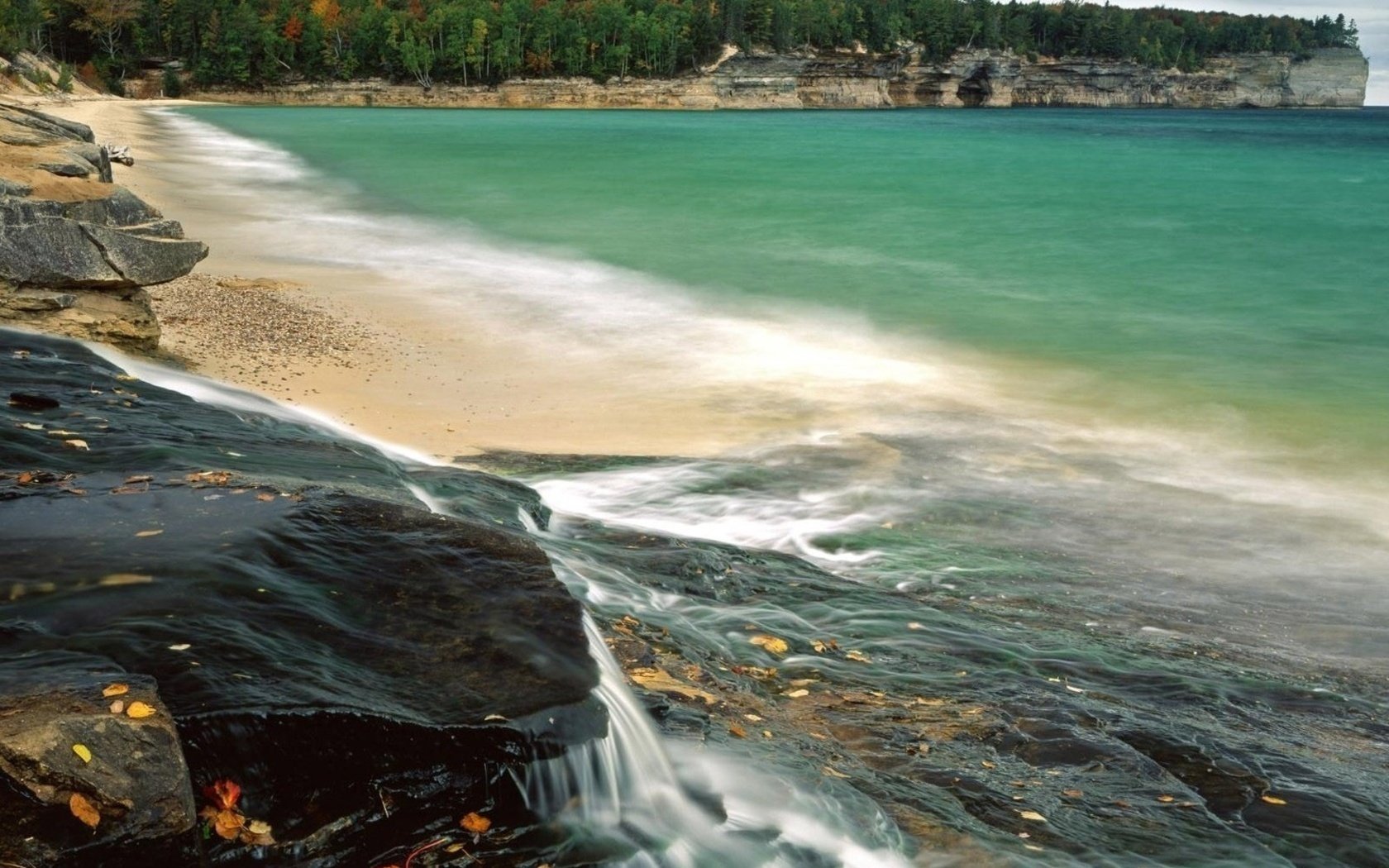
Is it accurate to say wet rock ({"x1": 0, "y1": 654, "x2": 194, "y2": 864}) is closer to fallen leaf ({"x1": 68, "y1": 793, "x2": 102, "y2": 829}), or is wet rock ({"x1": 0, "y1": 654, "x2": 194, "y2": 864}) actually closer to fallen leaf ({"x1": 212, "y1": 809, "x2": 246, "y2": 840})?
fallen leaf ({"x1": 68, "y1": 793, "x2": 102, "y2": 829})

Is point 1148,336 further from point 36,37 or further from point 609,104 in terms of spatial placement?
point 609,104

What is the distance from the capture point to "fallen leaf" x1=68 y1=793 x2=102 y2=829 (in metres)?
3.06

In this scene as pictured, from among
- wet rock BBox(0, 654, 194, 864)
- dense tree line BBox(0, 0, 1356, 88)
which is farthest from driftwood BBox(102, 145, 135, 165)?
dense tree line BBox(0, 0, 1356, 88)

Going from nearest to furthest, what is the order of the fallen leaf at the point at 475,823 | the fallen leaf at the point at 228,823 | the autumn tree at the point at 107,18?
the fallen leaf at the point at 228,823
the fallen leaf at the point at 475,823
the autumn tree at the point at 107,18

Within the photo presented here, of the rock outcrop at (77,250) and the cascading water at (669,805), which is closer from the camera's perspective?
the cascading water at (669,805)

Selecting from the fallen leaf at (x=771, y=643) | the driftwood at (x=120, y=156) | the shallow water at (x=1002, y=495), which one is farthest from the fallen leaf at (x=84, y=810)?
the driftwood at (x=120, y=156)

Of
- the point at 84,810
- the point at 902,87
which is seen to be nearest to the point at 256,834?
the point at 84,810

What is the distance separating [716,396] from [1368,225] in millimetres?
24535

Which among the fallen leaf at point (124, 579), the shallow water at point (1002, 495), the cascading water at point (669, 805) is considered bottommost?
the shallow water at point (1002, 495)

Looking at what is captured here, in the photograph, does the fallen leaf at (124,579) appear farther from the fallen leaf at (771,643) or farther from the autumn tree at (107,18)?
the autumn tree at (107,18)

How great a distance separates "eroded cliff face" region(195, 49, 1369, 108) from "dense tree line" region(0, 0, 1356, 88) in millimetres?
1721

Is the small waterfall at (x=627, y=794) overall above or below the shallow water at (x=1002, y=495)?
above

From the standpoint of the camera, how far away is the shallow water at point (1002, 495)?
4.99 m

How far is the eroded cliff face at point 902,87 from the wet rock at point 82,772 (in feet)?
376
